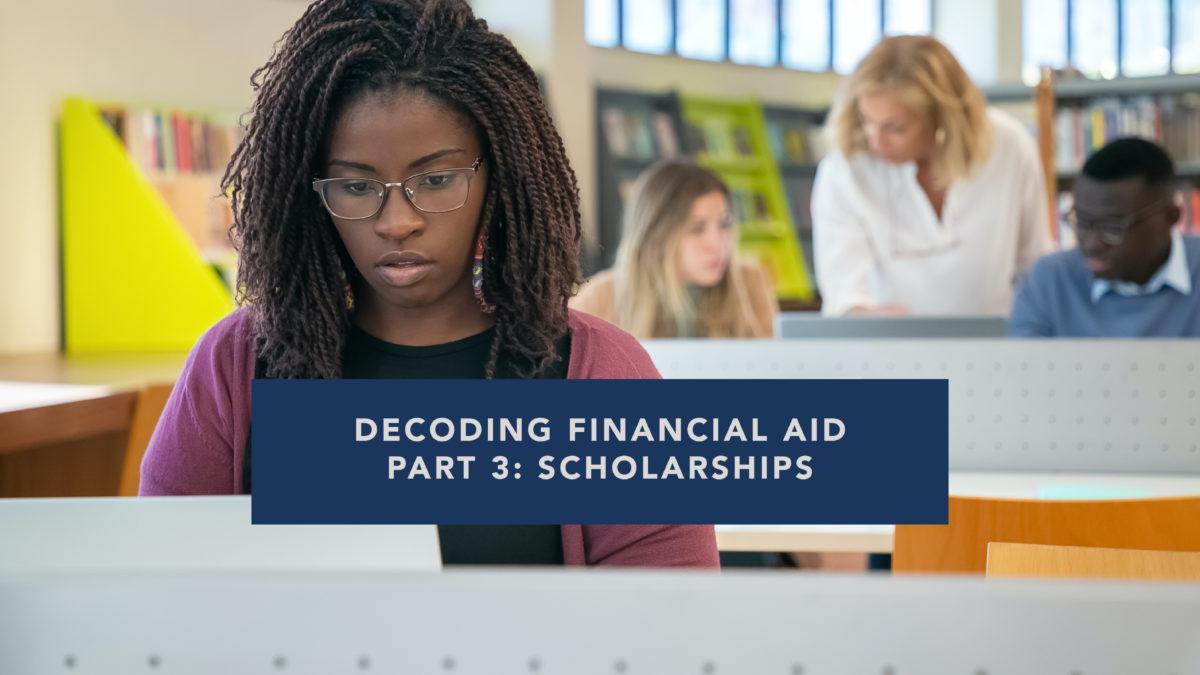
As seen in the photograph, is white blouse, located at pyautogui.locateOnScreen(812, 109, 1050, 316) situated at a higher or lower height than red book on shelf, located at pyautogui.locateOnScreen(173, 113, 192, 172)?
lower

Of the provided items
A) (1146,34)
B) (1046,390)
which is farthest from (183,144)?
(1146,34)

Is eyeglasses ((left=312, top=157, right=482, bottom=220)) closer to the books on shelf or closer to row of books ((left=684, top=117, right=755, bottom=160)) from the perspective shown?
the books on shelf

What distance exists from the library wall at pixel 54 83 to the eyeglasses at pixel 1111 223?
9.34ft

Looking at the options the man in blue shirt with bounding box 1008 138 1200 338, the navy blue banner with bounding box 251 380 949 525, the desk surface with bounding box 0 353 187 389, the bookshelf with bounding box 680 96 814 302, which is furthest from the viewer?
the bookshelf with bounding box 680 96 814 302

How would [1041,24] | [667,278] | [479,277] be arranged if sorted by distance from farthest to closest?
[1041,24] → [667,278] → [479,277]

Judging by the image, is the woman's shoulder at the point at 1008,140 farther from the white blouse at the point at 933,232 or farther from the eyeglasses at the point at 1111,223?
the eyeglasses at the point at 1111,223

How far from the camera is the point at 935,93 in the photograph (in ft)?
10.5

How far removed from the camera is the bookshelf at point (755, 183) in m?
8.51

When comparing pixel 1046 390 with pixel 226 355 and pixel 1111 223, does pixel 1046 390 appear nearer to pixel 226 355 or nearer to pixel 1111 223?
pixel 1111 223

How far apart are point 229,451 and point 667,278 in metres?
2.40

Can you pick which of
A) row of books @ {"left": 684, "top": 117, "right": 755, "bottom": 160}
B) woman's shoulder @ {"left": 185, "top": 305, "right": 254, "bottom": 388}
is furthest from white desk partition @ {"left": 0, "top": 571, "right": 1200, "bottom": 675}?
row of books @ {"left": 684, "top": 117, "right": 755, "bottom": 160}

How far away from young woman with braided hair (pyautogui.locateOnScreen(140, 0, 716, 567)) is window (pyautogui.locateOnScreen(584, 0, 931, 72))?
21.6 feet

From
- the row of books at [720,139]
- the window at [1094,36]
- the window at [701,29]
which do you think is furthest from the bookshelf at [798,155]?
the window at [1094,36]

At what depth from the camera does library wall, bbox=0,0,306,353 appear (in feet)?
14.5
